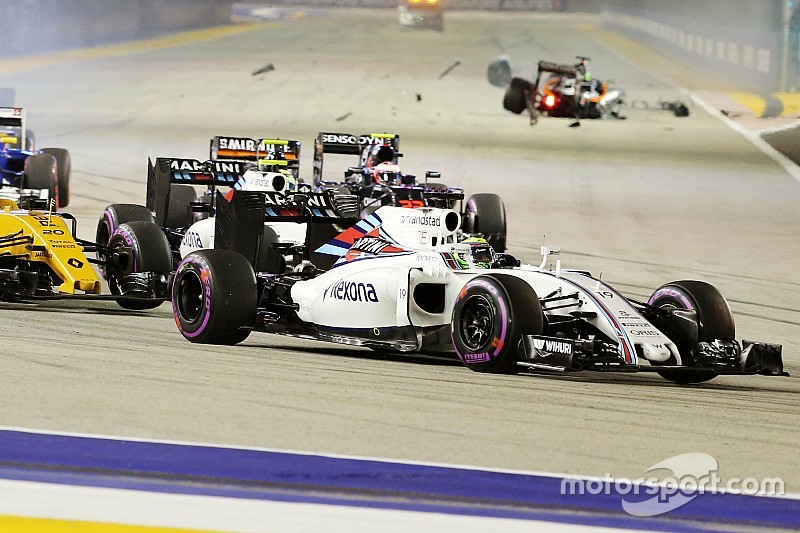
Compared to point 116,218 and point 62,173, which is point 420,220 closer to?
point 116,218

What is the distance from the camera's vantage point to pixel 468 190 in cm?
2745

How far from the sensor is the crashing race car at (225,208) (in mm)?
12969

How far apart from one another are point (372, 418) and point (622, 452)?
1.43 metres

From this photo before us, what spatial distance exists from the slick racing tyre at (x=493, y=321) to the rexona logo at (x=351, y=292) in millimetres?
892

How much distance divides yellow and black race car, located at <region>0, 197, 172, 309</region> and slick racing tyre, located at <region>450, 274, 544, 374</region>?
431 cm

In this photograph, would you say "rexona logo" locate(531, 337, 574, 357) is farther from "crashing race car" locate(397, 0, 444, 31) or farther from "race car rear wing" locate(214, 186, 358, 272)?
"crashing race car" locate(397, 0, 444, 31)

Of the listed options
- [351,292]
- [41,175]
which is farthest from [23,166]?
[351,292]

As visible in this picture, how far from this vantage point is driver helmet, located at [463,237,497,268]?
11.1 m

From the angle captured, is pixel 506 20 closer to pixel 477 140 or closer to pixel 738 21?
pixel 738 21

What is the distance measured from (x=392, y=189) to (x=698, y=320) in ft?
24.3

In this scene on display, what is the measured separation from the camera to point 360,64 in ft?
178

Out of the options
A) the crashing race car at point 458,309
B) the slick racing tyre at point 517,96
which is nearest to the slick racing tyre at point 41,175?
the crashing race car at point 458,309

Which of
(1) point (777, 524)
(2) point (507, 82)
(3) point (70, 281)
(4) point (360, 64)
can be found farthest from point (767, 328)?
(4) point (360, 64)

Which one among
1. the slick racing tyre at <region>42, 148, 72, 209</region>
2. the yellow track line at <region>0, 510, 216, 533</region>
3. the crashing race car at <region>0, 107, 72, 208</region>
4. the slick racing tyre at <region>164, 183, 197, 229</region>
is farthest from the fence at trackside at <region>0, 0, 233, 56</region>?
the yellow track line at <region>0, 510, 216, 533</region>
